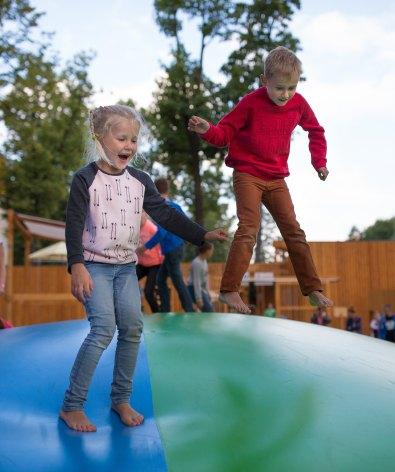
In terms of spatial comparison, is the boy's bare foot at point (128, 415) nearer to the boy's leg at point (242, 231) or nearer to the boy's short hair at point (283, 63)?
the boy's leg at point (242, 231)

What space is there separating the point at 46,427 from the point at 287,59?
7.80ft

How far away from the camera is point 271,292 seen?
1931 cm

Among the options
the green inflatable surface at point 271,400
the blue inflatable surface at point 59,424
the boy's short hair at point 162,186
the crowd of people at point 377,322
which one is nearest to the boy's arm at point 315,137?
the green inflatable surface at point 271,400

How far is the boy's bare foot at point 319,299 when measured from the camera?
3.77 meters

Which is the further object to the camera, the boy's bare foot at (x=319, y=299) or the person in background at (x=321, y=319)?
the person in background at (x=321, y=319)

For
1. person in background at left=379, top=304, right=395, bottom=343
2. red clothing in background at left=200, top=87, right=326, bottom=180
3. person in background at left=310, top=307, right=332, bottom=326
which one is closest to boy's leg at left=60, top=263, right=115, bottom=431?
red clothing in background at left=200, top=87, right=326, bottom=180

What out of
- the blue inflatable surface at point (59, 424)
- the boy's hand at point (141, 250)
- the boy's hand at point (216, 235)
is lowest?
the blue inflatable surface at point (59, 424)

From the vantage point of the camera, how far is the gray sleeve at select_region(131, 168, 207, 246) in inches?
128

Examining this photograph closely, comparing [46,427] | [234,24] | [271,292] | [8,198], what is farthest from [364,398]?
[8,198]

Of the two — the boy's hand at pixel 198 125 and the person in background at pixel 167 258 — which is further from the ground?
the boy's hand at pixel 198 125

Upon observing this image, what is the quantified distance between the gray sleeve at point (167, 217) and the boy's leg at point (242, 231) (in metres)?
0.60

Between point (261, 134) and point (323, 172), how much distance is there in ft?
1.58

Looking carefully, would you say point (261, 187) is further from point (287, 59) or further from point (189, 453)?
point (189, 453)

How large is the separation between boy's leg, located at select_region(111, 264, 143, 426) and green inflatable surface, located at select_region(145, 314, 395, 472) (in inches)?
7.6
